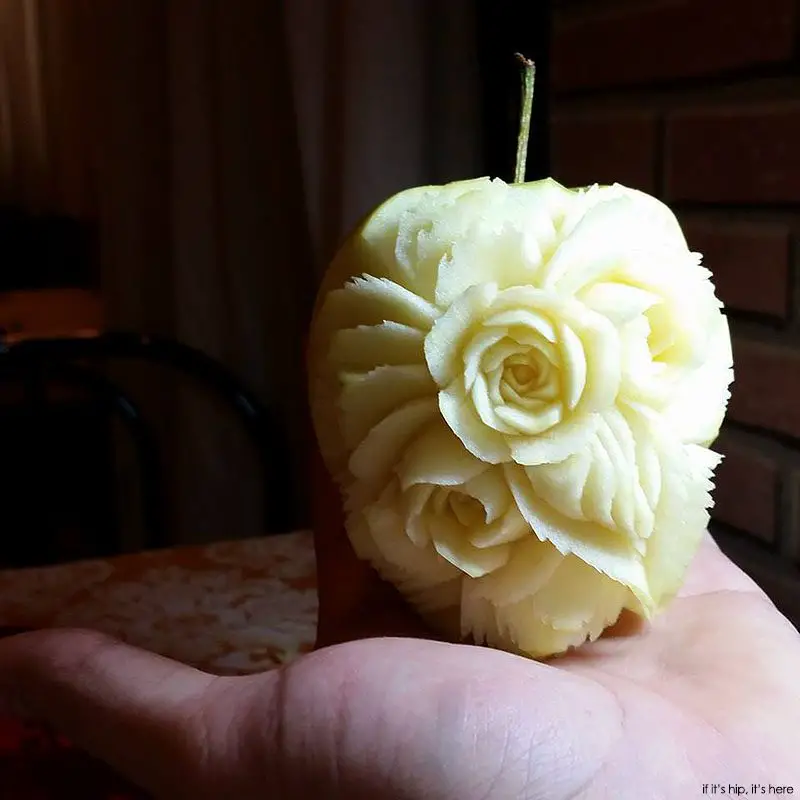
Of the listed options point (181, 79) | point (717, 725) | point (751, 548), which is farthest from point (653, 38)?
point (181, 79)

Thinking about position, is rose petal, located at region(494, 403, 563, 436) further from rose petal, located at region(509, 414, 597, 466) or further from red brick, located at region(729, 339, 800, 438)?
red brick, located at region(729, 339, 800, 438)

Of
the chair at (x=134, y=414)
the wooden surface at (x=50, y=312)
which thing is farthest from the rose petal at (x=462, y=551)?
the wooden surface at (x=50, y=312)

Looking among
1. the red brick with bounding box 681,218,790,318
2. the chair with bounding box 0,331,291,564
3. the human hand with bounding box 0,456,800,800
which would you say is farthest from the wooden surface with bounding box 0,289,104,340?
the human hand with bounding box 0,456,800,800

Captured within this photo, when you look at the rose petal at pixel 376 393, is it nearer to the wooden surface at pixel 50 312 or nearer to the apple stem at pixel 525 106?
the apple stem at pixel 525 106

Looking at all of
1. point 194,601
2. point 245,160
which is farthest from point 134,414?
point 194,601

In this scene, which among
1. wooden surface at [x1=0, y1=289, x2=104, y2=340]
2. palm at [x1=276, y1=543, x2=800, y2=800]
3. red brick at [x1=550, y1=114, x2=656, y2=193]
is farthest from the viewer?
wooden surface at [x1=0, y1=289, x2=104, y2=340]

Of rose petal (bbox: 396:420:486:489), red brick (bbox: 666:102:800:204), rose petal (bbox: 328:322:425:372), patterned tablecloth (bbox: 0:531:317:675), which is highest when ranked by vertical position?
red brick (bbox: 666:102:800:204)
